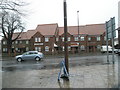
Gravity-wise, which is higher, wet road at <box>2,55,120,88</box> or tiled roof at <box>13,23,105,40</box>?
tiled roof at <box>13,23,105,40</box>

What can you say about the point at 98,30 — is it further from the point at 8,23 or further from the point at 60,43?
the point at 8,23

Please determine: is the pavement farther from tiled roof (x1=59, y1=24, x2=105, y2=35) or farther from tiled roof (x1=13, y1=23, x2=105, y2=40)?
tiled roof (x1=59, y1=24, x2=105, y2=35)

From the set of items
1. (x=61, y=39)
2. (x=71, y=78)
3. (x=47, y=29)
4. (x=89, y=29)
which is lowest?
(x=71, y=78)

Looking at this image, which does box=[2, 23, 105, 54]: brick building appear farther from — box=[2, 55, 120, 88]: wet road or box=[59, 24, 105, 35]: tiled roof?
box=[2, 55, 120, 88]: wet road

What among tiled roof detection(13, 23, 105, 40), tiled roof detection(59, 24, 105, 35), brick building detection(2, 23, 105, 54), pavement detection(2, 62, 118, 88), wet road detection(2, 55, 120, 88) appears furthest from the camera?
tiled roof detection(59, 24, 105, 35)

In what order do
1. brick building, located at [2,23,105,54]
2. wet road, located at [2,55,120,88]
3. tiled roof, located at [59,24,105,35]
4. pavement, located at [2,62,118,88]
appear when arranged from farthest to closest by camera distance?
1. tiled roof, located at [59,24,105,35]
2. brick building, located at [2,23,105,54]
3. wet road, located at [2,55,120,88]
4. pavement, located at [2,62,118,88]

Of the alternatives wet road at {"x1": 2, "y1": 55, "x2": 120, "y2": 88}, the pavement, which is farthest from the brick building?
the pavement

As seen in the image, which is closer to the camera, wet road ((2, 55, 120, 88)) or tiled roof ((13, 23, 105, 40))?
wet road ((2, 55, 120, 88))

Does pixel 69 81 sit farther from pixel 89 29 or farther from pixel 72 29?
pixel 89 29

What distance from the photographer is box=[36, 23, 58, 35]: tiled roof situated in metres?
50.7

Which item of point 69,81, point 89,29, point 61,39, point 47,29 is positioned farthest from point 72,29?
point 69,81

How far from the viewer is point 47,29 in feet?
172

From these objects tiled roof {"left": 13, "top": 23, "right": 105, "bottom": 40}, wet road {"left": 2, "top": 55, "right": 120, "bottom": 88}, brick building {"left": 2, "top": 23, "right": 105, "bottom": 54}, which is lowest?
wet road {"left": 2, "top": 55, "right": 120, "bottom": 88}

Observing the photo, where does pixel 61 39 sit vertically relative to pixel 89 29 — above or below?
below
